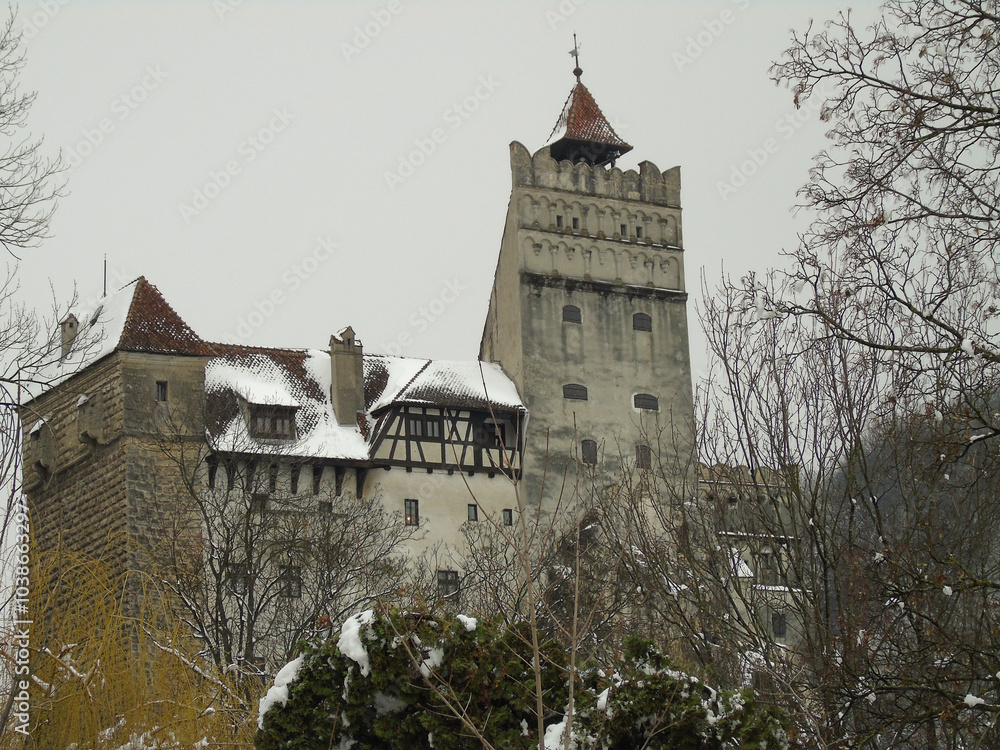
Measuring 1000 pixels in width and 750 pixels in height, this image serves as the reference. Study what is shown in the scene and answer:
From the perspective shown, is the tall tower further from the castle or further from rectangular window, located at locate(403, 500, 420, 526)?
rectangular window, located at locate(403, 500, 420, 526)

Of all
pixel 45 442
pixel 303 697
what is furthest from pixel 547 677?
pixel 45 442

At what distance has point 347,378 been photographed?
40219 mm

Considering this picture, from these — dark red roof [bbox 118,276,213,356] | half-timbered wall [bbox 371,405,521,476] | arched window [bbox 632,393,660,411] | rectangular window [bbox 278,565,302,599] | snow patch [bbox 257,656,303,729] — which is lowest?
snow patch [bbox 257,656,303,729]

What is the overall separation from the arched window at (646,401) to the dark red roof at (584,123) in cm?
962

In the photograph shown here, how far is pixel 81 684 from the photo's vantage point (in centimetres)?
1273

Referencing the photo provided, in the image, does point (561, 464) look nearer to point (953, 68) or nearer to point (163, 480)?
point (163, 480)

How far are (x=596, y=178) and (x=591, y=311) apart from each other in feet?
16.3

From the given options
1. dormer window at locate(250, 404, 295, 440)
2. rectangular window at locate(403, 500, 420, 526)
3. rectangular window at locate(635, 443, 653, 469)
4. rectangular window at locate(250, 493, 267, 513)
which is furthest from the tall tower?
rectangular window at locate(250, 493, 267, 513)

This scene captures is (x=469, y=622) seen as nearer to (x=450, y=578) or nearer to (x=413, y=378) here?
(x=450, y=578)

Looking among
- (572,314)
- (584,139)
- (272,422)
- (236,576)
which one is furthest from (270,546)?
(584,139)

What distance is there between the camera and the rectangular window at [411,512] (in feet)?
127

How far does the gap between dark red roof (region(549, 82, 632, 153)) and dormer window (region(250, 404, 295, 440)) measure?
Result: 15.2 m

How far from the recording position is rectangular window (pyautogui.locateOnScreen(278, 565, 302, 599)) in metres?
30.6

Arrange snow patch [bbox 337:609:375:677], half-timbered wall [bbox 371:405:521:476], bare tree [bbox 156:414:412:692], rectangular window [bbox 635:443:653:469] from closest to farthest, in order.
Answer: snow patch [bbox 337:609:375:677]
rectangular window [bbox 635:443:653:469]
bare tree [bbox 156:414:412:692]
half-timbered wall [bbox 371:405:521:476]
